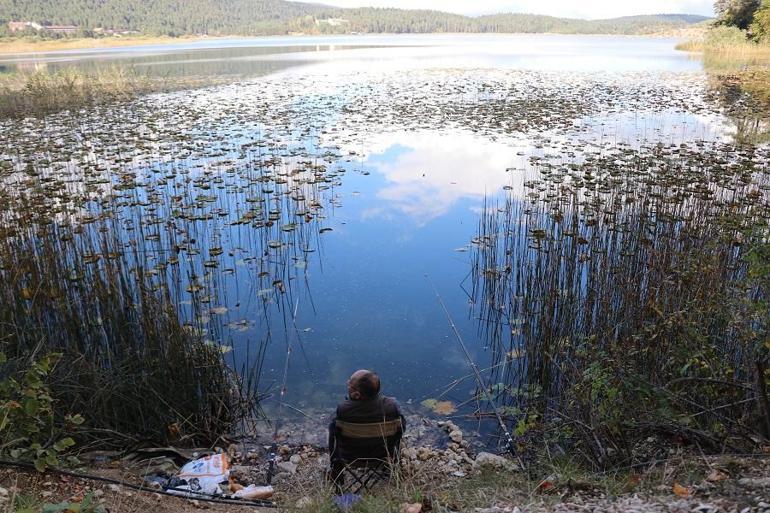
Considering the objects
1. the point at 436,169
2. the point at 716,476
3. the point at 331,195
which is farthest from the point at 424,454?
the point at 436,169

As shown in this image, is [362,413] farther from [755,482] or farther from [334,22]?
[334,22]

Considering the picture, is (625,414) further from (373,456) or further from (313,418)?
(313,418)

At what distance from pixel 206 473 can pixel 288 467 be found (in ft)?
1.74

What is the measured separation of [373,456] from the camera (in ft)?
11.3

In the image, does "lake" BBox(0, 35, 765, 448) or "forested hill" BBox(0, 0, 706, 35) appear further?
"forested hill" BBox(0, 0, 706, 35)

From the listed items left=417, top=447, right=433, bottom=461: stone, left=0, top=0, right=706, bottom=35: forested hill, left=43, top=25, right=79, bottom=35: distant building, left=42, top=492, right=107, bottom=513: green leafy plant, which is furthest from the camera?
left=0, top=0, right=706, bottom=35: forested hill

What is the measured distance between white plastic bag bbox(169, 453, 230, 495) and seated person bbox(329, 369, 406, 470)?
0.74 meters

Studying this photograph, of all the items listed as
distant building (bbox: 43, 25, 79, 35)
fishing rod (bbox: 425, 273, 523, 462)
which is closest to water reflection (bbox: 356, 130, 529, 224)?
fishing rod (bbox: 425, 273, 523, 462)

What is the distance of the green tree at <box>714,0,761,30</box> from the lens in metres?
37.4

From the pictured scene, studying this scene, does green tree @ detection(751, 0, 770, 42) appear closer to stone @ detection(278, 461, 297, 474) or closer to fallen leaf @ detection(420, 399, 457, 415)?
fallen leaf @ detection(420, 399, 457, 415)

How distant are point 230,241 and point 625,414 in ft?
17.2

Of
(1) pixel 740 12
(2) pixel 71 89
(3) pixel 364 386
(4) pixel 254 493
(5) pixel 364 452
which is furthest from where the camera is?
(1) pixel 740 12

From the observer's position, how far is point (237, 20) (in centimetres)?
15238

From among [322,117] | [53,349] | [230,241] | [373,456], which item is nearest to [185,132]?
[322,117]
